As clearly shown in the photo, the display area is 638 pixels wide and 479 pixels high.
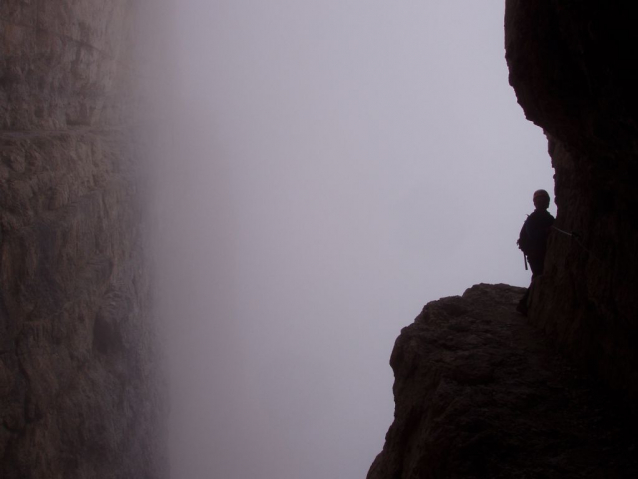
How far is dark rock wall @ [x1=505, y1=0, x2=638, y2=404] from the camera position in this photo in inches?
181

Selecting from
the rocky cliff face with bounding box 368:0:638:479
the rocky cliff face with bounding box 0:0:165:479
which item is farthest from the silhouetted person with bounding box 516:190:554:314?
the rocky cliff face with bounding box 0:0:165:479

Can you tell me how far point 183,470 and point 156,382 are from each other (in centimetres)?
1949

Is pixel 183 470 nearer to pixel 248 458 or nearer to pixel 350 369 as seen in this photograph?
pixel 248 458

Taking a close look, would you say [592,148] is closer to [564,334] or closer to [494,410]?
[564,334]

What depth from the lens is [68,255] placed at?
19047 mm

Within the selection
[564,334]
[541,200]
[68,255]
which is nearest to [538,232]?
[541,200]

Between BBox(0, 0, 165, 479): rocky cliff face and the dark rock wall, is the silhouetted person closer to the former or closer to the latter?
the dark rock wall

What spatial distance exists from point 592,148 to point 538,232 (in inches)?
132

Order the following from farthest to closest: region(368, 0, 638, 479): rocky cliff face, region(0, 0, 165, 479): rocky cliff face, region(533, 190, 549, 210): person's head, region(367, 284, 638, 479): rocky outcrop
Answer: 1. region(0, 0, 165, 479): rocky cliff face
2. region(533, 190, 549, 210): person's head
3. region(367, 284, 638, 479): rocky outcrop
4. region(368, 0, 638, 479): rocky cliff face

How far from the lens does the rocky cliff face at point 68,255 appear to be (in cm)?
1608

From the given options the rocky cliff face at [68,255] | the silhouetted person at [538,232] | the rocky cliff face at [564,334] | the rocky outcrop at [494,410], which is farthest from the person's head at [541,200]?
the rocky cliff face at [68,255]

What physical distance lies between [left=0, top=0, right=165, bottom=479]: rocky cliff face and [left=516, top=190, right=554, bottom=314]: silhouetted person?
15.4 metres

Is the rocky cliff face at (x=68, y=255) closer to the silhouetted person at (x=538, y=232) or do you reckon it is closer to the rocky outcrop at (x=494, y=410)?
the rocky outcrop at (x=494, y=410)

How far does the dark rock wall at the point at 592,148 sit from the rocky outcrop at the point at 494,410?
19.0 inches
